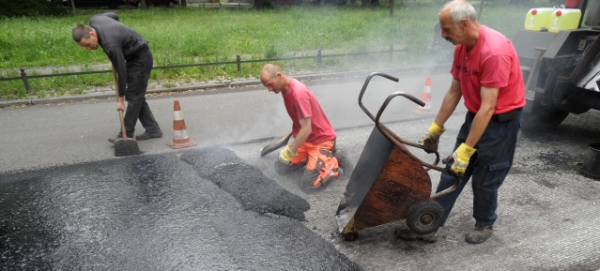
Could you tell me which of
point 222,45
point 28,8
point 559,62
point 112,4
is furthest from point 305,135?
point 112,4

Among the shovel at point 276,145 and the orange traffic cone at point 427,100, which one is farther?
the orange traffic cone at point 427,100

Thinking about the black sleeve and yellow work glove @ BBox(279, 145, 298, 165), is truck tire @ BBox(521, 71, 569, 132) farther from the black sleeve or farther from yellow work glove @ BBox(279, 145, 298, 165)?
the black sleeve

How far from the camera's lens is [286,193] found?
3.97 metres

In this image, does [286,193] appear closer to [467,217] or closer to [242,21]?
[467,217]

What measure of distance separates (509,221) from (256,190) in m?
2.26

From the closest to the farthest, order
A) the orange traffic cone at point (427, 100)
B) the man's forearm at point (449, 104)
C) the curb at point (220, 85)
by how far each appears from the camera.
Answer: the man's forearm at point (449, 104) < the orange traffic cone at point (427, 100) < the curb at point (220, 85)

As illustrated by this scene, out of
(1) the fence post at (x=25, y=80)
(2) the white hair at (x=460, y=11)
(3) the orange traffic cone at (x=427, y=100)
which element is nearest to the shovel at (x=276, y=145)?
(2) the white hair at (x=460, y=11)

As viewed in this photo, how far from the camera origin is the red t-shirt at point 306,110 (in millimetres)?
3863

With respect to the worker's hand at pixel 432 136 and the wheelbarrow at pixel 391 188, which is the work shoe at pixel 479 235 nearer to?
the wheelbarrow at pixel 391 188

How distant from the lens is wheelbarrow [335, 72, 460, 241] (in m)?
2.79

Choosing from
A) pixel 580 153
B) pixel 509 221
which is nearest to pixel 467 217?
pixel 509 221

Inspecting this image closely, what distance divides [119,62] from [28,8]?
61.2 feet

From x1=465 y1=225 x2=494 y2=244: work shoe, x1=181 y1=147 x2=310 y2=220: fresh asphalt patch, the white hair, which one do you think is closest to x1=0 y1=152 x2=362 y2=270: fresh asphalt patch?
x1=181 y1=147 x2=310 y2=220: fresh asphalt patch

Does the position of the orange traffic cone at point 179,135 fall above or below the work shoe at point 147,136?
above
